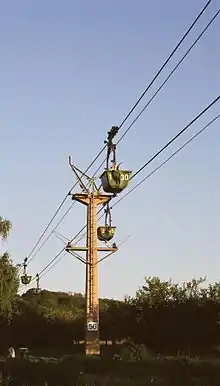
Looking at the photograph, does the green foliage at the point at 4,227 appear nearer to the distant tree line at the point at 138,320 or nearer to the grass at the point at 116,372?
the distant tree line at the point at 138,320

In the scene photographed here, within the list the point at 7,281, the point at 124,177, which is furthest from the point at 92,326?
the point at 124,177

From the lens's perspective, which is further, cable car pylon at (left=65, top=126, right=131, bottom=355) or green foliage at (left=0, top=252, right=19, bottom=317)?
green foliage at (left=0, top=252, right=19, bottom=317)

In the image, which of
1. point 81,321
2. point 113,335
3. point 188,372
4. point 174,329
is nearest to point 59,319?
point 81,321

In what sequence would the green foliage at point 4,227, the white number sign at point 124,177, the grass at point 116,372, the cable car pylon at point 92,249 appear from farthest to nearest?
the green foliage at point 4,227 < the cable car pylon at point 92,249 < the white number sign at point 124,177 < the grass at point 116,372

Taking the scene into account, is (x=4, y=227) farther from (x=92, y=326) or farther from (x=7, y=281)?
(x=92, y=326)

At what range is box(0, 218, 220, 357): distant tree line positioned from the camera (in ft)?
148

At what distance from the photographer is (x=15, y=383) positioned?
2689cm

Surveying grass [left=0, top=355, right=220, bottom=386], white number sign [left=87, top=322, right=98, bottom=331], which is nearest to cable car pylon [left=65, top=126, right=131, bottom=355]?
white number sign [left=87, top=322, right=98, bottom=331]

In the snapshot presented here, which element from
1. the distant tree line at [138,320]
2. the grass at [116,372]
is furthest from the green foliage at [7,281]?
the grass at [116,372]

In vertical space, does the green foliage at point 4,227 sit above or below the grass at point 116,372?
above

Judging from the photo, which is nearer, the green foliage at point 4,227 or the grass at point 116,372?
the grass at point 116,372

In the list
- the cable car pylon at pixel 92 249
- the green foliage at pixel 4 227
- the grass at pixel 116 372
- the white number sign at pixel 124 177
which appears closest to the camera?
the grass at pixel 116 372

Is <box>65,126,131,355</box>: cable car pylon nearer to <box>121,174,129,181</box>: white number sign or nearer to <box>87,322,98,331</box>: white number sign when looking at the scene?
<box>87,322,98,331</box>: white number sign

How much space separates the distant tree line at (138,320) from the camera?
1777 inches
